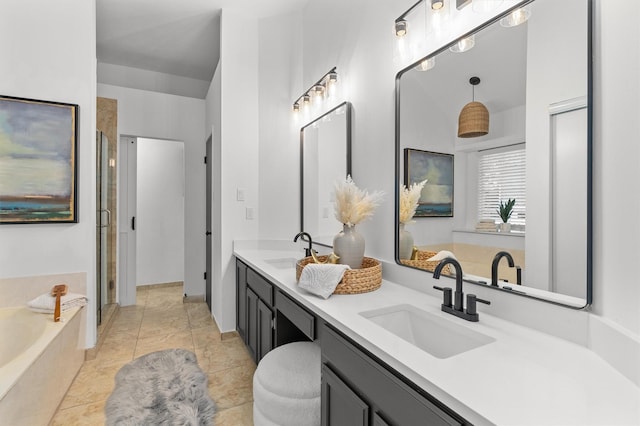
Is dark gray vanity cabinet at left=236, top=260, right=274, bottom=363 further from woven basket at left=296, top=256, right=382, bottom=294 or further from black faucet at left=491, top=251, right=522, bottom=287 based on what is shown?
black faucet at left=491, top=251, right=522, bottom=287

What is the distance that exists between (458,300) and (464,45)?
103 cm

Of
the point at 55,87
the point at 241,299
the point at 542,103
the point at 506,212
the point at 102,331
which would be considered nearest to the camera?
the point at 542,103

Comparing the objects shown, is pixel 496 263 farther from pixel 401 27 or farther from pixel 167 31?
pixel 167 31

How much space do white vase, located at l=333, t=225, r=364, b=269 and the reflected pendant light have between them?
0.71 m

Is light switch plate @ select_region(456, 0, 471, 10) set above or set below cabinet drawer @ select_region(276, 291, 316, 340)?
above

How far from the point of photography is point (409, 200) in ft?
5.31

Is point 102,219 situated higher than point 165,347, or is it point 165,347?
point 102,219

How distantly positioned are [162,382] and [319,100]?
7.45 ft

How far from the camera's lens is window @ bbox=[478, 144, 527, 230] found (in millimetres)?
1105

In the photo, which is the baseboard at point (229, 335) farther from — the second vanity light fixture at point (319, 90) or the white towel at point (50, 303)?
the second vanity light fixture at point (319, 90)

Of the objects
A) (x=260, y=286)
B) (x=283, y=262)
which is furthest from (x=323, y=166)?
(x=260, y=286)

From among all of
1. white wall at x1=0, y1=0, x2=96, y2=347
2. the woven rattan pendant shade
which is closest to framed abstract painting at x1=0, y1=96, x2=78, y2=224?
white wall at x1=0, y1=0, x2=96, y2=347

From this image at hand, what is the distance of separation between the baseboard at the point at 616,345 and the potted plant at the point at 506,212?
1.21ft

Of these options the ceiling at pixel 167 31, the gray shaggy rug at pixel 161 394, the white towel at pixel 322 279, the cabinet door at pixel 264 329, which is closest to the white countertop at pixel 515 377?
the white towel at pixel 322 279
